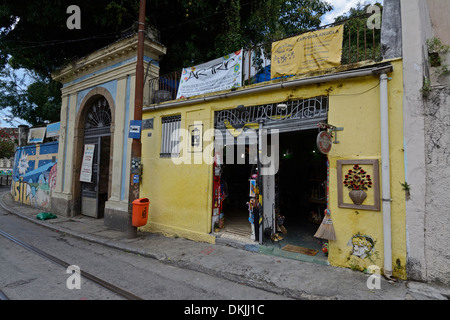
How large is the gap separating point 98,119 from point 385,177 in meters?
10.1

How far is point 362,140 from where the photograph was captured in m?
4.52

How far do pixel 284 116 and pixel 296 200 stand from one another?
217 inches

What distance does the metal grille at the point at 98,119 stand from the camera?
→ 957cm

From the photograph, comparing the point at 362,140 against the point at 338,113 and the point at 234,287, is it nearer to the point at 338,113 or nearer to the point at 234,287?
the point at 338,113

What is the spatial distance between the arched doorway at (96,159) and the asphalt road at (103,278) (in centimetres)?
356

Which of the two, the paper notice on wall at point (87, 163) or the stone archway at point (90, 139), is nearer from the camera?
the stone archway at point (90, 139)

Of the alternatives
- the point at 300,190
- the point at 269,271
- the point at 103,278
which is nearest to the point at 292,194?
the point at 300,190

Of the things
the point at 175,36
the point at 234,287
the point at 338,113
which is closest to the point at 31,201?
the point at 175,36

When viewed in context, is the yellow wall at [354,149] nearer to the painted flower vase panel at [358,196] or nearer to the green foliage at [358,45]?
the painted flower vase panel at [358,196]

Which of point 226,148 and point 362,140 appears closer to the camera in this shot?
point 362,140

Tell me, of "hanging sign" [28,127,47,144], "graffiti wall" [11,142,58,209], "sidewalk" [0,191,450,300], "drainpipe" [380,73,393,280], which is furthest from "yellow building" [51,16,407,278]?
"hanging sign" [28,127,47,144]

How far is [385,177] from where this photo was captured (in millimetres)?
4191
